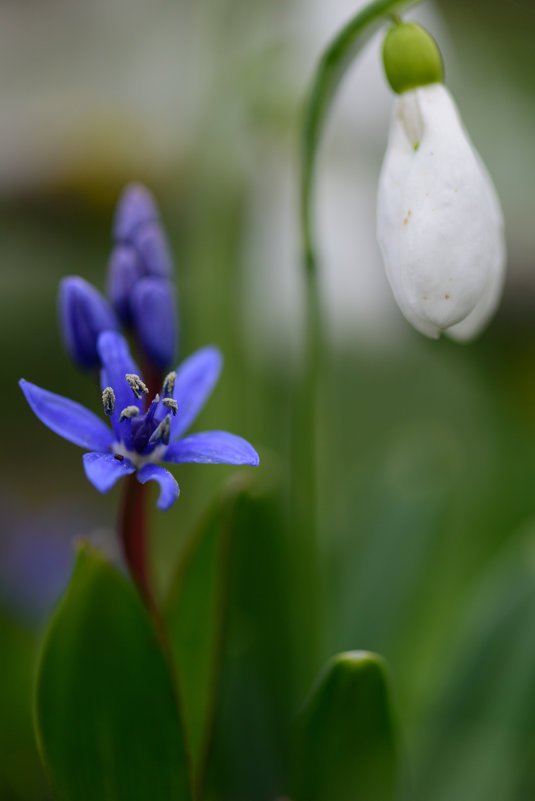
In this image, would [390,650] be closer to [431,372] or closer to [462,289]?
[462,289]

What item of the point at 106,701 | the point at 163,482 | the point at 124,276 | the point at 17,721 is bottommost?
the point at 17,721

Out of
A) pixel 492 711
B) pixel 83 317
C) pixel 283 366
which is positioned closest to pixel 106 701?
pixel 83 317

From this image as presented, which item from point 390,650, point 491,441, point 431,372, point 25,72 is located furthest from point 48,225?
point 390,650

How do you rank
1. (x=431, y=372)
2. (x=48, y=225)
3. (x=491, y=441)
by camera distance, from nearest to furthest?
(x=491, y=441)
(x=431, y=372)
(x=48, y=225)

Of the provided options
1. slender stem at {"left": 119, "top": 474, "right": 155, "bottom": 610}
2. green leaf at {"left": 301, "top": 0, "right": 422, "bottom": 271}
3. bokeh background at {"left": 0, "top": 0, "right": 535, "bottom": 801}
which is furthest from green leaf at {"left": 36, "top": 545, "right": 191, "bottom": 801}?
green leaf at {"left": 301, "top": 0, "right": 422, "bottom": 271}

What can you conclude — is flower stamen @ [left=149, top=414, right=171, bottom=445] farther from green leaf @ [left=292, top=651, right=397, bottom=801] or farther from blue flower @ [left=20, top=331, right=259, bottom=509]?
green leaf @ [left=292, top=651, right=397, bottom=801]

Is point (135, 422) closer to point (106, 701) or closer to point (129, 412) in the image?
point (129, 412)
